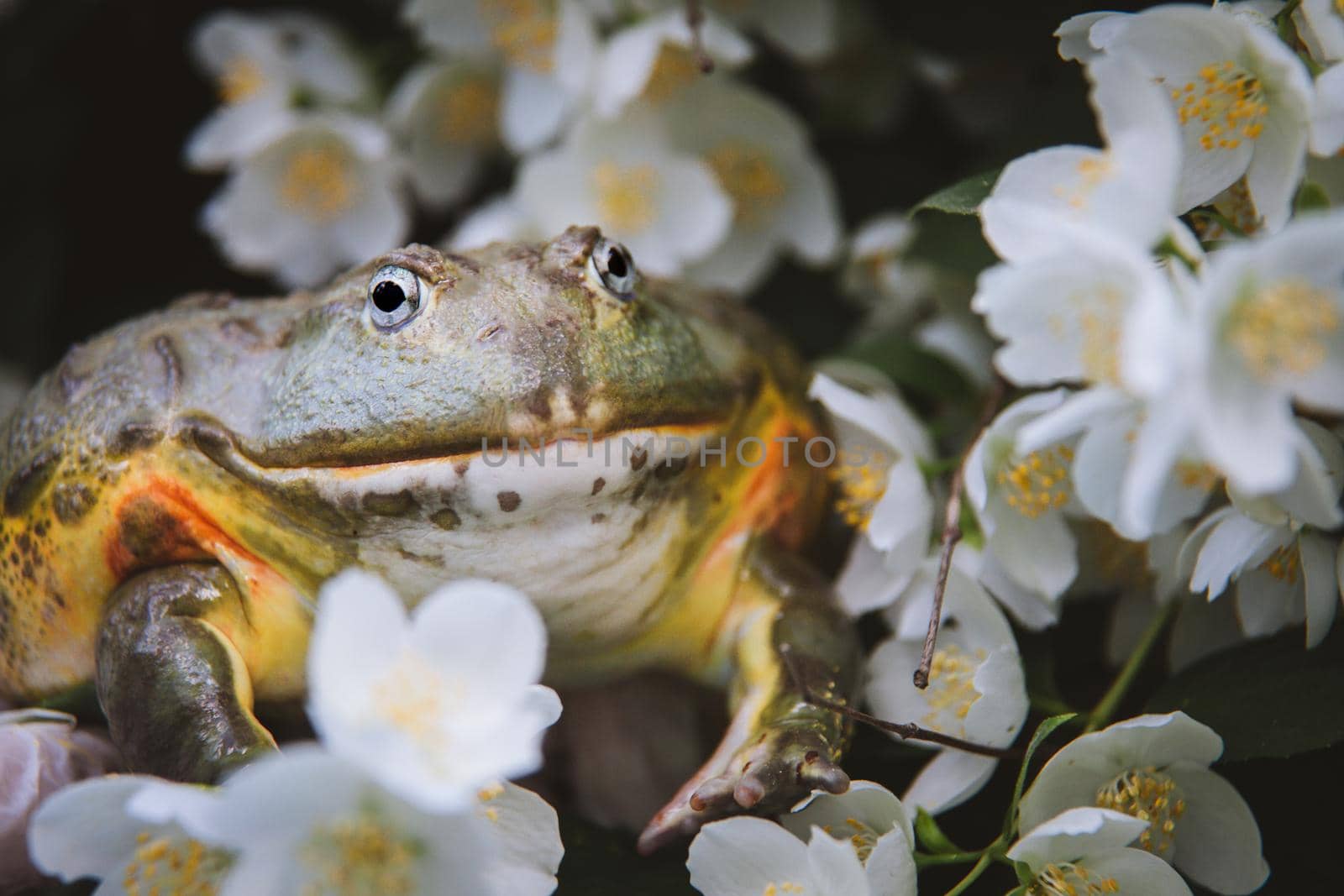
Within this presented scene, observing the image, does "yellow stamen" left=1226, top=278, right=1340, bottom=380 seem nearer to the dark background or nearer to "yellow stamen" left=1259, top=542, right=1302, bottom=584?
"yellow stamen" left=1259, top=542, right=1302, bottom=584

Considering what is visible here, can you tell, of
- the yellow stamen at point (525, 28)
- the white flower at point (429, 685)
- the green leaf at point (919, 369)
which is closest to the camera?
the white flower at point (429, 685)

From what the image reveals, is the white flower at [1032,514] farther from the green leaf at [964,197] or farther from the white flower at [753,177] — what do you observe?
the white flower at [753,177]

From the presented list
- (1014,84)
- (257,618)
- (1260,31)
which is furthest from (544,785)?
(1014,84)

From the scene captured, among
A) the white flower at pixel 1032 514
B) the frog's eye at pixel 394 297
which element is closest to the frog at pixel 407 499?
the frog's eye at pixel 394 297

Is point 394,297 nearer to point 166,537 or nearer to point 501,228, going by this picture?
point 166,537

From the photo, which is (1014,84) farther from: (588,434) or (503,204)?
(588,434)
